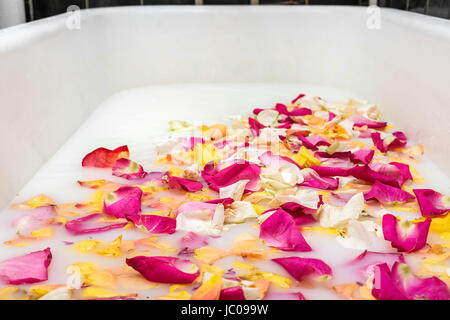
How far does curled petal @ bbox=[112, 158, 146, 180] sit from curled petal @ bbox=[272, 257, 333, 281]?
49cm

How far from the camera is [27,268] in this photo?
77 cm

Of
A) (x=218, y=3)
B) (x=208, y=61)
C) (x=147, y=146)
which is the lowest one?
(x=147, y=146)

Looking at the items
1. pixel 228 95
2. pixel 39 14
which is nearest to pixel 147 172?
pixel 228 95

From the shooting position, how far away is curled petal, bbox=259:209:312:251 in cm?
84

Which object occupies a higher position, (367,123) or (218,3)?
(218,3)

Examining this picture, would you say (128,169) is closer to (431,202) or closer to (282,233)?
(282,233)

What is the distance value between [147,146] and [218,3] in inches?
55.5

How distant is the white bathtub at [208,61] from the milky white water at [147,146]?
0.04m

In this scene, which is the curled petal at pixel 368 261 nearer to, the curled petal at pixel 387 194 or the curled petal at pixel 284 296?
the curled petal at pixel 284 296

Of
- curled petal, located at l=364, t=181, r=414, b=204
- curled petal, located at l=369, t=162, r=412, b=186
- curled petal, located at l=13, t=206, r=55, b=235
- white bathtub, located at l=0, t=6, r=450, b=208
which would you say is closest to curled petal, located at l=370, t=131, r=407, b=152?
white bathtub, located at l=0, t=6, r=450, b=208

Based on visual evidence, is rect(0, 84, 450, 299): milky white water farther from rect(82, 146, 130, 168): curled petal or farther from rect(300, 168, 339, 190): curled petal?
rect(300, 168, 339, 190): curled petal

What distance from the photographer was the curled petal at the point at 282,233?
84cm

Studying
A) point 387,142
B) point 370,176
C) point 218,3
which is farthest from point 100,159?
point 218,3

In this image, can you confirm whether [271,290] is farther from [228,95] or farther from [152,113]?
[228,95]
